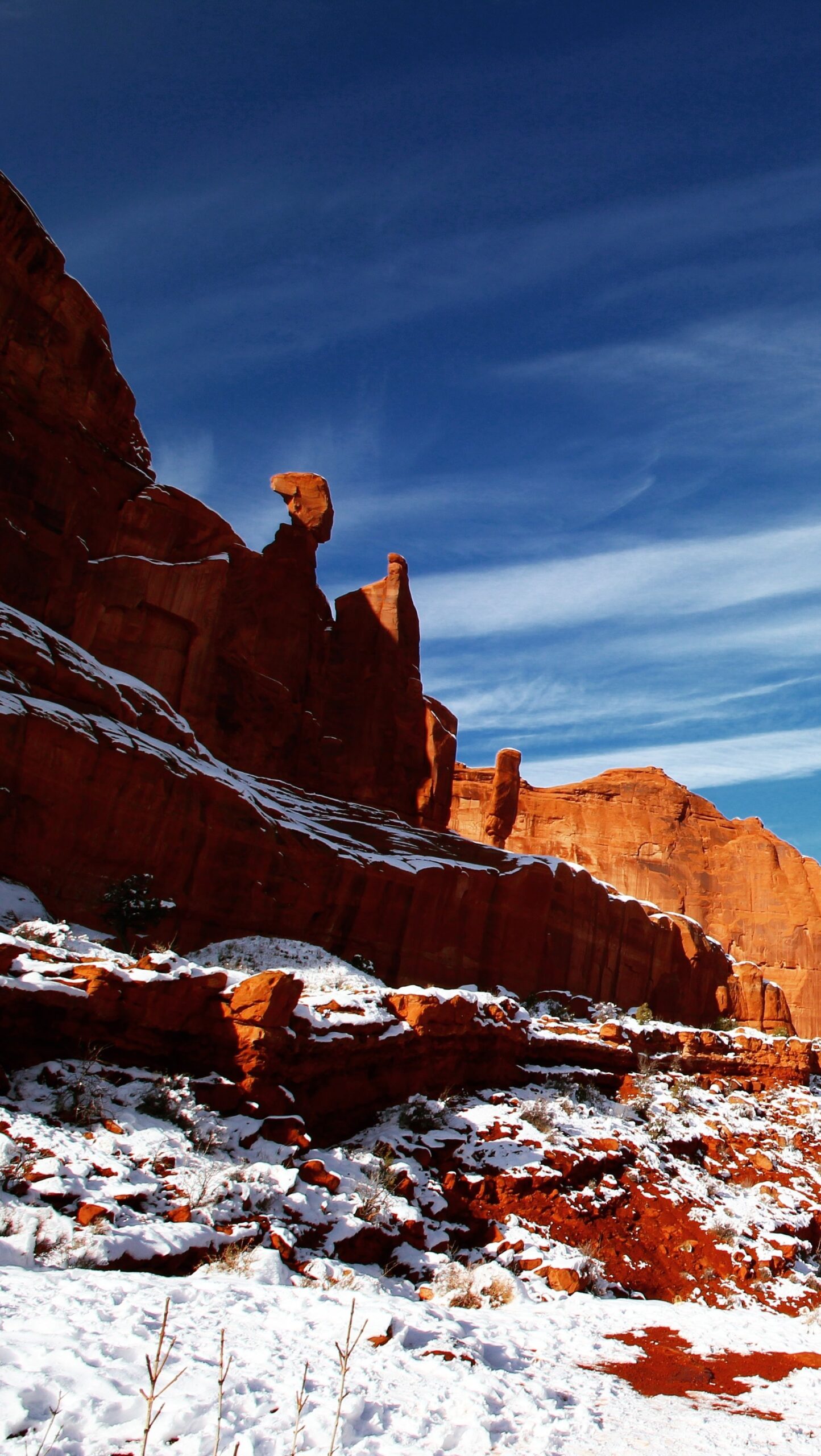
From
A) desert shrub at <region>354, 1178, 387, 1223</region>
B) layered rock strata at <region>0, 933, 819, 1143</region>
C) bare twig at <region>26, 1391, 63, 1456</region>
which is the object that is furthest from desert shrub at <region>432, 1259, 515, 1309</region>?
bare twig at <region>26, 1391, 63, 1456</region>

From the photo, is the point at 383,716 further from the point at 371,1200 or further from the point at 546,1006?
the point at 371,1200

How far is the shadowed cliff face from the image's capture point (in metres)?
28.8

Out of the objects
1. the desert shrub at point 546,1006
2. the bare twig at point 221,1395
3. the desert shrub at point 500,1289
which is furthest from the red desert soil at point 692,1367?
the desert shrub at point 546,1006

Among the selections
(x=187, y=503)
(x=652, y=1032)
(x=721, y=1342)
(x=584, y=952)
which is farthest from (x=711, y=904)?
(x=721, y=1342)

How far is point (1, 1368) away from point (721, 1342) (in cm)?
794

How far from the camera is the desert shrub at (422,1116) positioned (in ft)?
43.8

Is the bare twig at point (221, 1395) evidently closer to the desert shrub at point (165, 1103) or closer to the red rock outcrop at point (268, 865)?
the desert shrub at point (165, 1103)

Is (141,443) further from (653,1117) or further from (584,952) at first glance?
(653,1117)

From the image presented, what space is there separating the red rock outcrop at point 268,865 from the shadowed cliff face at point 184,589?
4.05 metres

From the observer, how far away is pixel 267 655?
3938cm

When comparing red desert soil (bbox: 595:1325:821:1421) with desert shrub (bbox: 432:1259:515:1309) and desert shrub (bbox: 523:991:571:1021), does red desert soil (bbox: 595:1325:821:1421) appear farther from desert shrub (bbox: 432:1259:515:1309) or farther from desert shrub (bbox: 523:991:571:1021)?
desert shrub (bbox: 523:991:571:1021)

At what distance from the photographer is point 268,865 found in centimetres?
2712

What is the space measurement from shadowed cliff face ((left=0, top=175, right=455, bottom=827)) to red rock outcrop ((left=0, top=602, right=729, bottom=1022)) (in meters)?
4.05

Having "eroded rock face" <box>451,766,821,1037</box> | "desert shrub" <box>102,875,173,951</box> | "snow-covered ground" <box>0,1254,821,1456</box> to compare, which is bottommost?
"snow-covered ground" <box>0,1254,821,1456</box>
